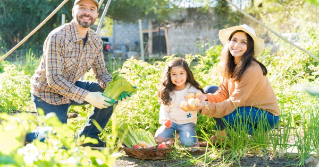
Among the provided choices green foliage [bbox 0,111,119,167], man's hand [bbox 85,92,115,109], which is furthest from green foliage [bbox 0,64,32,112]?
green foliage [bbox 0,111,119,167]

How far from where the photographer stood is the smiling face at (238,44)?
269cm

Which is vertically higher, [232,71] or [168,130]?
[232,71]

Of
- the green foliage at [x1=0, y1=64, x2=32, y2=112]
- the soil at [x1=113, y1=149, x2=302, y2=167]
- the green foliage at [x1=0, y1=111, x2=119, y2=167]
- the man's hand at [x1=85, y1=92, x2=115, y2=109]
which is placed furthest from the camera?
the green foliage at [x1=0, y1=64, x2=32, y2=112]

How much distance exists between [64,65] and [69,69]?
55 millimetres

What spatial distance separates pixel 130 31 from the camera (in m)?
17.0

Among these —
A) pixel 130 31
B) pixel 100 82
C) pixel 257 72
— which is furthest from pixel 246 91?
pixel 130 31

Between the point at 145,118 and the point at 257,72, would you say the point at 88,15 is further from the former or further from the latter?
the point at 257,72

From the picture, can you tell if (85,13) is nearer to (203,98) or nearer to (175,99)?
(175,99)

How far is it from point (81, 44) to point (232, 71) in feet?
4.23

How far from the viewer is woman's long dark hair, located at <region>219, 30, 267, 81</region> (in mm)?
2631

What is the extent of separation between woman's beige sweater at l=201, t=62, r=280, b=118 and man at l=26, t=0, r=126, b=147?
84cm

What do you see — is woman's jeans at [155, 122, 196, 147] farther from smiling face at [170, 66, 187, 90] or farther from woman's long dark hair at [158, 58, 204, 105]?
smiling face at [170, 66, 187, 90]

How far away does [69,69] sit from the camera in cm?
269

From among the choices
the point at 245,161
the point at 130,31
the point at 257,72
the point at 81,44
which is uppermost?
the point at 130,31
